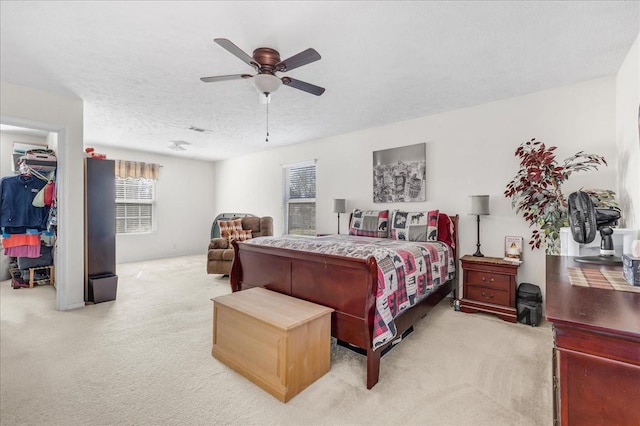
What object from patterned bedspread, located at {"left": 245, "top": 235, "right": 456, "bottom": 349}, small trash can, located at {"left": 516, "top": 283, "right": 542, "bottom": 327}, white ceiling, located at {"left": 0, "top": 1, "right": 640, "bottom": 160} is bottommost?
small trash can, located at {"left": 516, "top": 283, "right": 542, "bottom": 327}

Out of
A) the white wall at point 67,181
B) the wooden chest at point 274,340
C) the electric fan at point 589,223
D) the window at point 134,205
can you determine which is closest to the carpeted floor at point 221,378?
the wooden chest at point 274,340

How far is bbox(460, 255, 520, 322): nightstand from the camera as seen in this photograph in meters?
2.98

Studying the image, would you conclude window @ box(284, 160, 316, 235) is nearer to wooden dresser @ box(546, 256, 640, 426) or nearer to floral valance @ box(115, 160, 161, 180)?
floral valance @ box(115, 160, 161, 180)

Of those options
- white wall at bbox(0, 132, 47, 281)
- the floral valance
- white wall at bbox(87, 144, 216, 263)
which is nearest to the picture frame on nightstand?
white wall at bbox(87, 144, 216, 263)

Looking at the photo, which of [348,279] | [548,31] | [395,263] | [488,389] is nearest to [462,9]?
[548,31]

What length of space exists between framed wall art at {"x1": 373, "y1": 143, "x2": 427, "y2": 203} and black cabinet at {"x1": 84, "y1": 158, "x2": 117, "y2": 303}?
375cm

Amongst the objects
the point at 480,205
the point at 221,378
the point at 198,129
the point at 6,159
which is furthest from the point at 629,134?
the point at 6,159

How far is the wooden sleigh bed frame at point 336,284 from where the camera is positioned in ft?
6.28

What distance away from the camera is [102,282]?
354 cm

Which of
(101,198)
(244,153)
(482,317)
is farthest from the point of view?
(244,153)

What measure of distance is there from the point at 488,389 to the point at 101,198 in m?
4.56

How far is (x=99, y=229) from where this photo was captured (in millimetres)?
3650

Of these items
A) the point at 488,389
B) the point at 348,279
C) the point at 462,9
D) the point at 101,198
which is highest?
the point at 462,9

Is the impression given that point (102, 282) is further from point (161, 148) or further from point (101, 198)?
point (161, 148)
